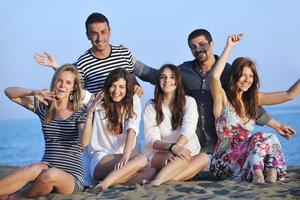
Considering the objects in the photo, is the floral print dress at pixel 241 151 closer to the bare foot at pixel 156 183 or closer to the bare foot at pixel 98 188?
the bare foot at pixel 156 183

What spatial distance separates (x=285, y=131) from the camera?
8.06 m

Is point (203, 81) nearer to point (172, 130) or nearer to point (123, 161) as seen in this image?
point (172, 130)

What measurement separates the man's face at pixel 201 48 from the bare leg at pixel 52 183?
103 inches

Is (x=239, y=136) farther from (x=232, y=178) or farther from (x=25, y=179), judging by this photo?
(x=25, y=179)

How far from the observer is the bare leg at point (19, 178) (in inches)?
267

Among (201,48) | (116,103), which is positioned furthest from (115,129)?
(201,48)

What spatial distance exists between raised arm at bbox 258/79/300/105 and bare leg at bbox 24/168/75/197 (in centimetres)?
284

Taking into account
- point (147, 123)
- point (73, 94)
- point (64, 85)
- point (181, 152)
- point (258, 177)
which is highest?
point (64, 85)

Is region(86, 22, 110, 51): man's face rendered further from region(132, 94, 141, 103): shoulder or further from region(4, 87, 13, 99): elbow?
region(4, 87, 13, 99): elbow

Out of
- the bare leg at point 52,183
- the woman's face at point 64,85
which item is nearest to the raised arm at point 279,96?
→ the woman's face at point 64,85

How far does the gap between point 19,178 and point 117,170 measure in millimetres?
1194

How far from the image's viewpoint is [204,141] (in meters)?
8.38

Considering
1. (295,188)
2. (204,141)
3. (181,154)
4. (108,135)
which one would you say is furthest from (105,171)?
(295,188)

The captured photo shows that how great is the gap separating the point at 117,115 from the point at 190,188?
1.38 m
